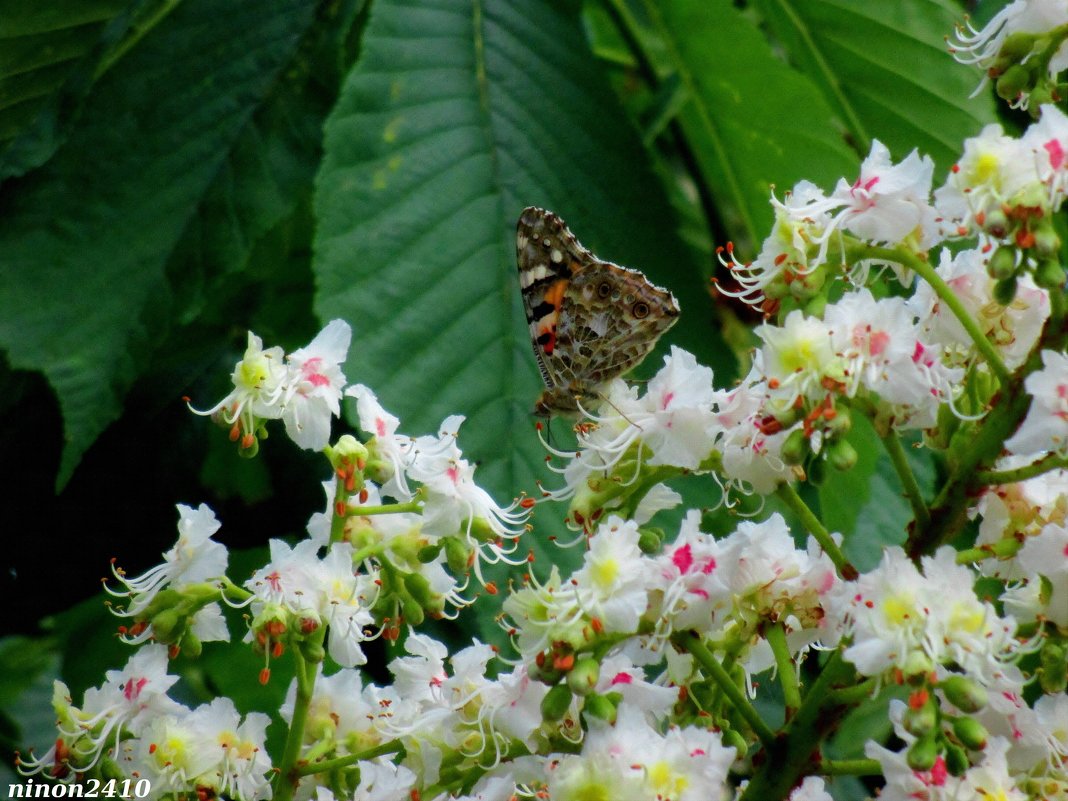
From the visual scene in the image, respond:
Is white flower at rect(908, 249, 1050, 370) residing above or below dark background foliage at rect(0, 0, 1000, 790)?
above

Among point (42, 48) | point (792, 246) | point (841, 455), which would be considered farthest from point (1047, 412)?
point (42, 48)

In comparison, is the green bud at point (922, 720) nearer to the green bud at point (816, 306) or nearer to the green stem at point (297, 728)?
the green bud at point (816, 306)

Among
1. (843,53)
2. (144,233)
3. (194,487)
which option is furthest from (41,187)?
(843,53)

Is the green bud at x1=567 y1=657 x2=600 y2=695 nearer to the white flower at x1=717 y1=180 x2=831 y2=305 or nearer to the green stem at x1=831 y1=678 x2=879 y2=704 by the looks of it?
the green stem at x1=831 y1=678 x2=879 y2=704

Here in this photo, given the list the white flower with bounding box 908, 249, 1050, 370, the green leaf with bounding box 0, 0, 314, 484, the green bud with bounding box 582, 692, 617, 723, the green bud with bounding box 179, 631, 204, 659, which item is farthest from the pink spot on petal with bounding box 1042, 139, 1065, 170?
the green leaf with bounding box 0, 0, 314, 484

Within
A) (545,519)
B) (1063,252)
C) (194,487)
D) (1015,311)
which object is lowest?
(194,487)

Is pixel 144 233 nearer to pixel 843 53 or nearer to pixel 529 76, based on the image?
pixel 529 76

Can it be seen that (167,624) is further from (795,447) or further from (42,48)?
(42,48)

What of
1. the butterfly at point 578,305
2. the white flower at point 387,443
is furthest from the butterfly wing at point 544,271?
the white flower at point 387,443
